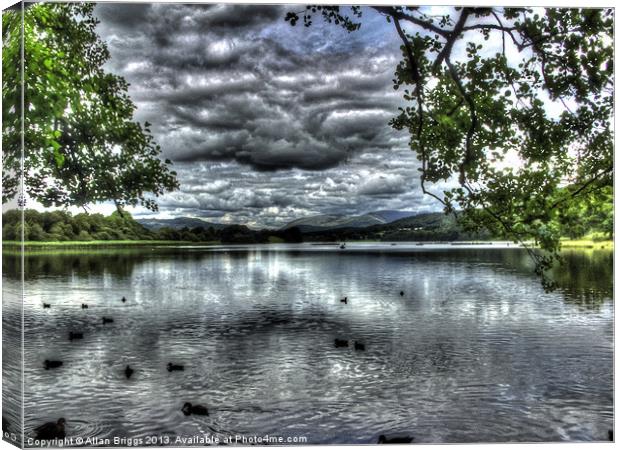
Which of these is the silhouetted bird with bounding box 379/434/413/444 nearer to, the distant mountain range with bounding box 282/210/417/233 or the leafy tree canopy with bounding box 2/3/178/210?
the distant mountain range with bounding box 282/210/417/233

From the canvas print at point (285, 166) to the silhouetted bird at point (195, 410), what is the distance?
Result: 3cm

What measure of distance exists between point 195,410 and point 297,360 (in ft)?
13.7

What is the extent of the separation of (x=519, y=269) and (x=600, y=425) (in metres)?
17.6

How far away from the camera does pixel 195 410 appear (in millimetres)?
9328

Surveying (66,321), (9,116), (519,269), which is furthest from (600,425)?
(519,269)

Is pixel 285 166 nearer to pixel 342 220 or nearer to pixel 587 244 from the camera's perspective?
pixel 342 220

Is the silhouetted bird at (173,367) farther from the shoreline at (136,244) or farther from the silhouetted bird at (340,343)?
the silhouetted bird at (340,343)

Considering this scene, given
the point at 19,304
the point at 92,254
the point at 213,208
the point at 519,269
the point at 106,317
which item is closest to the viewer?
the point at 19,304

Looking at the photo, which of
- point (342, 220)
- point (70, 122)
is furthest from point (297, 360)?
point (70, 122)

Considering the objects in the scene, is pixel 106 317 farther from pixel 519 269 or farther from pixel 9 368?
pixel 519 269

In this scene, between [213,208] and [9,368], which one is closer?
[9,368]

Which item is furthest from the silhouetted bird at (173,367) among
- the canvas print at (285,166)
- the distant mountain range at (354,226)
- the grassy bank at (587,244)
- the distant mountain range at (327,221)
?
the grassy bank at (587,244)

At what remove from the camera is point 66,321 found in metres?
14.3

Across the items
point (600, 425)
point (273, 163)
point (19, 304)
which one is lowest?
point (600, 425)
